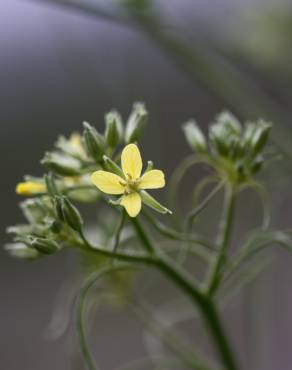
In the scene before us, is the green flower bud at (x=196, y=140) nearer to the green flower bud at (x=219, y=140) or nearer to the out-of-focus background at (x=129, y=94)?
the green flower bud at (x=219, y=140)

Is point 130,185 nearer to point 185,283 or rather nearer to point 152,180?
point 152,180

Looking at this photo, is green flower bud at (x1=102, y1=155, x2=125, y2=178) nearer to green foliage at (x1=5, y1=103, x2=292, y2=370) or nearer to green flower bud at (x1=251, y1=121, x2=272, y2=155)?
green foliage at (x1=5, y1=103, x2=292, y2=370)

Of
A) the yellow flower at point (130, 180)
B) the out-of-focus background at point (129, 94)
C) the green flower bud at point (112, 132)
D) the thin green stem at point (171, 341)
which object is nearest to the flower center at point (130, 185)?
the yellow flower at point (130, 180)

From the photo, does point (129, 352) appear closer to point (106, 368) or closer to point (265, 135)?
point (106, 368)

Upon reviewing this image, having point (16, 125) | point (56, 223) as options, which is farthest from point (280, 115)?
point (16, 125)

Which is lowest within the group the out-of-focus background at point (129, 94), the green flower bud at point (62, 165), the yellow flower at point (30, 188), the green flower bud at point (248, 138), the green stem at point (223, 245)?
the green stem at point (223, 245)

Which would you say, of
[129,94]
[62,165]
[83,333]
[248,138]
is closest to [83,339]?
[83,333]
